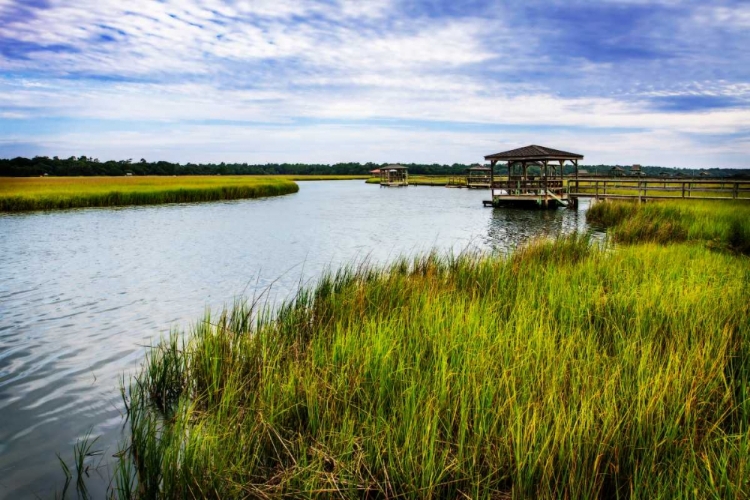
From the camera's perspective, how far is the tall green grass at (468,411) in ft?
11.3

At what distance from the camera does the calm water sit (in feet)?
19.0

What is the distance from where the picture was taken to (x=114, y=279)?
14.1m

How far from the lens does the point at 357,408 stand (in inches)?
172

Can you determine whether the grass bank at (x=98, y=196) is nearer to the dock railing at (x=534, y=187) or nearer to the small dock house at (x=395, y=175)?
the dock railing at (x=534, y=187)

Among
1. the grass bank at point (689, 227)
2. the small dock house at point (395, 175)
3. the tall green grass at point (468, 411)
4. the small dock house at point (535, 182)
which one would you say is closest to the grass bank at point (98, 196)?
the small dock house at point (535, 182)

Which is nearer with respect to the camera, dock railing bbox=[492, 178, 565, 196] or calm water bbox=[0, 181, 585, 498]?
calm water bbox=[0, 181, 585, 498]

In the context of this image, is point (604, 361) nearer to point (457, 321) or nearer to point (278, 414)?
point (457, 321)

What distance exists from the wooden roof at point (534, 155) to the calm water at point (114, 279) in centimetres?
439

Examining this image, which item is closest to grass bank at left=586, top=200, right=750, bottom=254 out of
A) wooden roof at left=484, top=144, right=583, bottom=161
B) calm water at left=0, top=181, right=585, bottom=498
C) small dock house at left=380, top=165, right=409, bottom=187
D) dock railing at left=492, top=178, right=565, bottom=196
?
calm water at left=0, top=181, right=585, bottom=498

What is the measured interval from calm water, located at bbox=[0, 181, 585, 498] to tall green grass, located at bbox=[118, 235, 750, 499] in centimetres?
113

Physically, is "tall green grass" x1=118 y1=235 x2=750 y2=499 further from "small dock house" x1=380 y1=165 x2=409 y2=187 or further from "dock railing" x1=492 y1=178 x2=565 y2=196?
"small dock house" x1=380 y1=165 x2=409 y2=187

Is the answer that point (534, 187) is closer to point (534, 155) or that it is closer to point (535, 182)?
point (535, 182)

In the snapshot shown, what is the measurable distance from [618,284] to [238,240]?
17158mm

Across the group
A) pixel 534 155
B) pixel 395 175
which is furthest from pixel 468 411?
pixel 395 175
